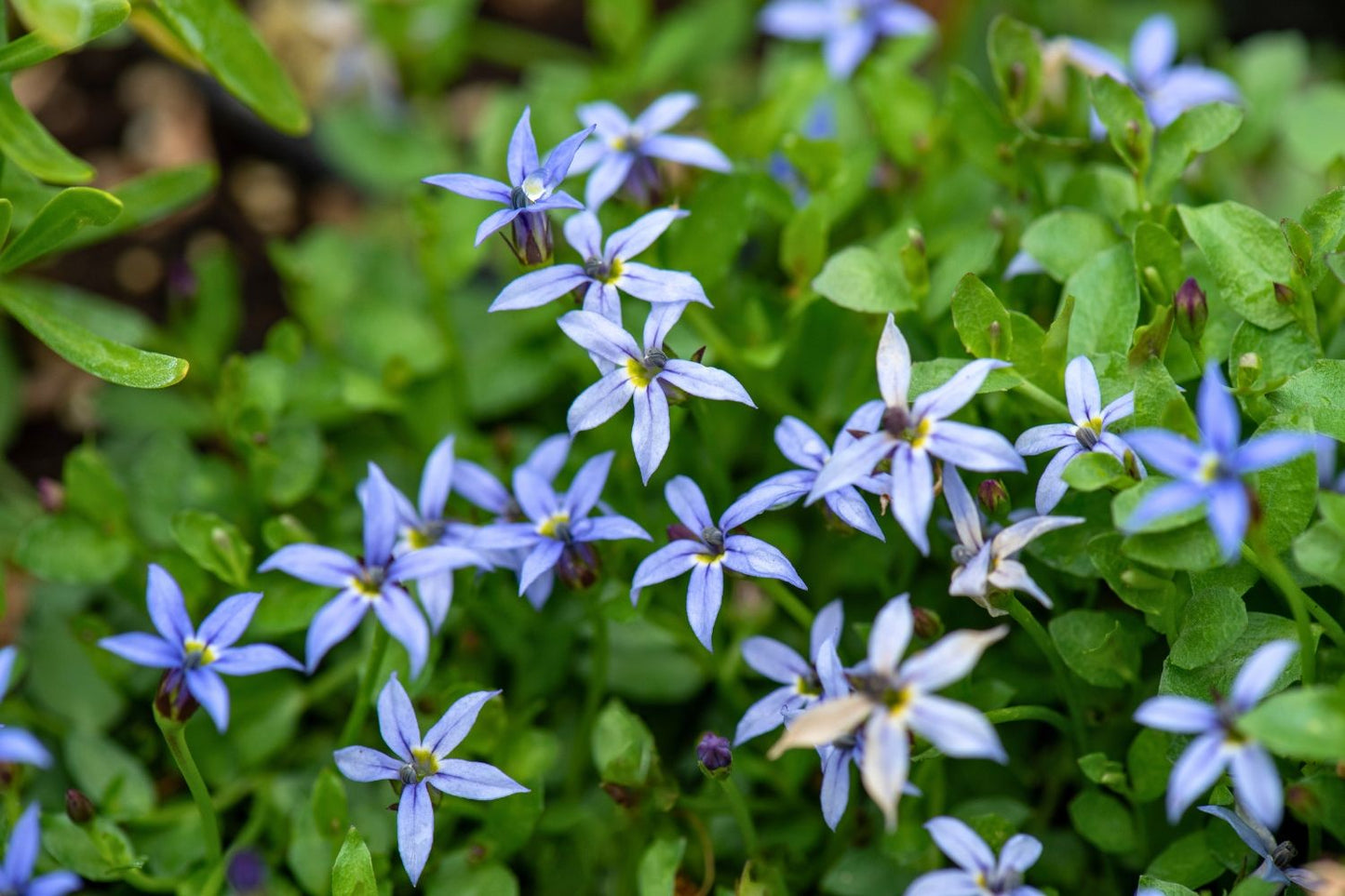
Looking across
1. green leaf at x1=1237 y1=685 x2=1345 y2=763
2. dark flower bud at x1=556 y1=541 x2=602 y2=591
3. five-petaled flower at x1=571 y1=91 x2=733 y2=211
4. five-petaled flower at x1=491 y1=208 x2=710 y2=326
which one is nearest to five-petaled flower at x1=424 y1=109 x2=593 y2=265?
five-petaled flower at x1=491 y1=208 x2=710 y2=326

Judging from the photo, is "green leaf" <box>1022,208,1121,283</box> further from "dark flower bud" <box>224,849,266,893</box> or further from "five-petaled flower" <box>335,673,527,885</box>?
"dark flower bud" <box>224,849,266,893</box>

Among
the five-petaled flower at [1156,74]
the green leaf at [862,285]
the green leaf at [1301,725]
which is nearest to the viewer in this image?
the green leaf at [1301,725]

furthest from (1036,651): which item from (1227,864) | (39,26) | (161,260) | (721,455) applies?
(161,260)

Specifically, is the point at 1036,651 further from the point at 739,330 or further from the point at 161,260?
the point at 161,260

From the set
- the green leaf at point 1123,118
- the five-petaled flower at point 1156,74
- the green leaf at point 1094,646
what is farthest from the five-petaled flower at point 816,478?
the five-petaled flower at point 1156,74

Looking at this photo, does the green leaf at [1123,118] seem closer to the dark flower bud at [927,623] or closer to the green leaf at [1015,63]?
the green leaf at [1015,63]

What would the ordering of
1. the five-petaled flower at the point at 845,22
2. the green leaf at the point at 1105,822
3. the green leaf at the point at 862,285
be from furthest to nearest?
the five-petaled flower at the point at 845,22
the green leaf at the point at 862,285
the green leaf at the point at 1105,822

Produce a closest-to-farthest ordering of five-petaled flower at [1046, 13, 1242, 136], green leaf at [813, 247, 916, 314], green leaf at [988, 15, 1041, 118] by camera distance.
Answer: green leaf at [813, 247, 916, 314], green leaf at [988, 15, 1041, 118], five-petaled flower at [1046, 13, 1242, 136]
